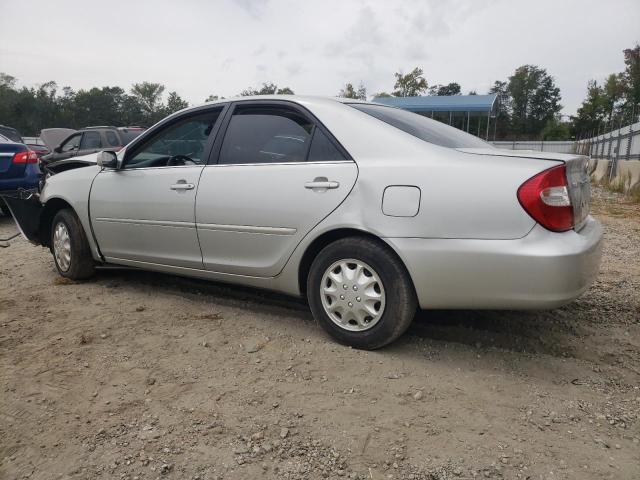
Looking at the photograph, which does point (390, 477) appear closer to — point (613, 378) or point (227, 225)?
point (613, 378)

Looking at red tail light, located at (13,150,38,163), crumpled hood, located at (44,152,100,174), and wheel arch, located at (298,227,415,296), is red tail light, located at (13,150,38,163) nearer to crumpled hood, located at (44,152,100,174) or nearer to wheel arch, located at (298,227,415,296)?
crumpled hood, located at (44,152,100,174)

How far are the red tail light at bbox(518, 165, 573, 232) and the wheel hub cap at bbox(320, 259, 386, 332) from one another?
0.89m

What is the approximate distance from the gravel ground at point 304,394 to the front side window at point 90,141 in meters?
10.1

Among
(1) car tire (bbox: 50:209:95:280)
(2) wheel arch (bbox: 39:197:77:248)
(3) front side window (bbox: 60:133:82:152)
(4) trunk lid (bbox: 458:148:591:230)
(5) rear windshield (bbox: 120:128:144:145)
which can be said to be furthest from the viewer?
(3) front side window (bbox: 60:133:82:152)

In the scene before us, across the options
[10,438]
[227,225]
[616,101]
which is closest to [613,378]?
[227,225]

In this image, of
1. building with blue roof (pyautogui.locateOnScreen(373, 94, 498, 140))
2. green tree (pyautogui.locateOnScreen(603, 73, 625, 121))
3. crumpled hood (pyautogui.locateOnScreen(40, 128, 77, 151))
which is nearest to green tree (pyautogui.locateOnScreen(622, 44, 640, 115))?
green tree (pyautogui.locateOnScreen(603, 73, 625, 121))

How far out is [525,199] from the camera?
8.12 feet

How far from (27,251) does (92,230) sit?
88.9 inches

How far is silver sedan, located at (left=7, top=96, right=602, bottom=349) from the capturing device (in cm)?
253

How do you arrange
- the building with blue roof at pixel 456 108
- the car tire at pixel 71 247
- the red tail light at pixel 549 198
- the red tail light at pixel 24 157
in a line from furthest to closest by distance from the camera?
the building with blue roof at pixel 456 108 < the red tail light at pixel 24 157 < the car tire at pixel 71 247 < the red tail light at pixel 549 198

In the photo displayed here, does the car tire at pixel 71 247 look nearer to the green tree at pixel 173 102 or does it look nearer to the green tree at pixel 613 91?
the green tree at pixel 613 91

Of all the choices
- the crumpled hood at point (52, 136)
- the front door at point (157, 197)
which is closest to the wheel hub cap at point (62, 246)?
the front door at point (157, 197)

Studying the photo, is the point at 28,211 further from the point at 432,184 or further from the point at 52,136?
the point at 52,136

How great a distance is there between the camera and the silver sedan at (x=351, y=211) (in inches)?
99.5
